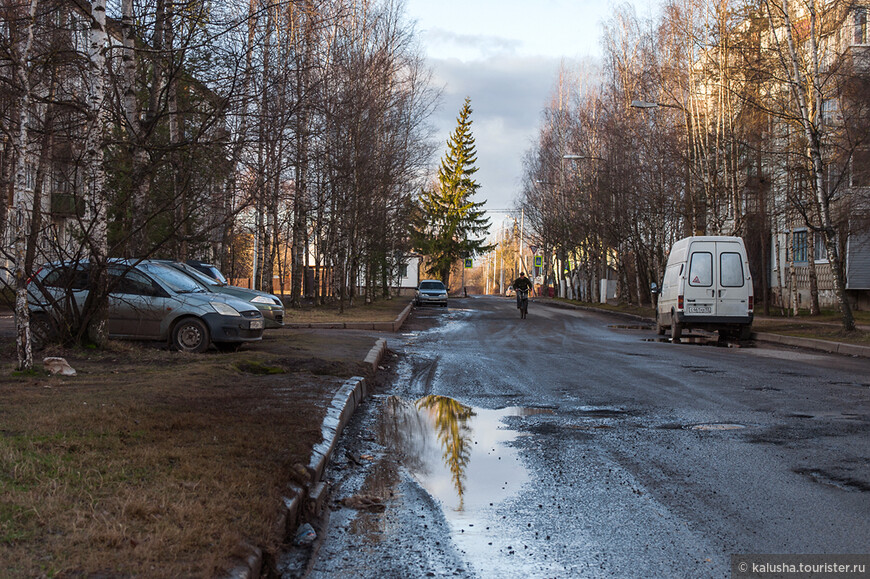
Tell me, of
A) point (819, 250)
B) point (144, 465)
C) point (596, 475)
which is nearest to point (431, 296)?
point (819, 250)

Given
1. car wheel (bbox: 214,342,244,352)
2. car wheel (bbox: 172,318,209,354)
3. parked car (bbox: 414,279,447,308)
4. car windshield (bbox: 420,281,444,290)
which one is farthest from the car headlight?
car windshield (bbox: 420,281,444,290)

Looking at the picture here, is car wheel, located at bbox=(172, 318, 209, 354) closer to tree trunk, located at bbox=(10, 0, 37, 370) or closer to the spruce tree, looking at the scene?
tree trunk, located at bbox=(10, 0, 37, 370)

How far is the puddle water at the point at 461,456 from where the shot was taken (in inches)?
191

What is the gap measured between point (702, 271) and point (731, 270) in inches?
26.6

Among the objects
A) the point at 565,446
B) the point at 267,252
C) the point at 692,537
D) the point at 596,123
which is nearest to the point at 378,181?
the point at 267,252

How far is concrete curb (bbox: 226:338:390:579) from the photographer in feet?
11.9

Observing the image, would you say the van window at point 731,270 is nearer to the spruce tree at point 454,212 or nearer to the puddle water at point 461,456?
the puddle water at point 461,456

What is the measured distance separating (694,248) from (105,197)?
13995mm

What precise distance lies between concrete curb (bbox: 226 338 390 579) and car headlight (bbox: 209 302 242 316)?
429cm

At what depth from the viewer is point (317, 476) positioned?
5.49 metres

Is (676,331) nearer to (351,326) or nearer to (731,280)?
(731,280)

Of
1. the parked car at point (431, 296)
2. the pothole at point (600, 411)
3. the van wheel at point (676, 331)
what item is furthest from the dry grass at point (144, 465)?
the parked car at point (431, 296)

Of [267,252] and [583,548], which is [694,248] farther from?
[583,548]

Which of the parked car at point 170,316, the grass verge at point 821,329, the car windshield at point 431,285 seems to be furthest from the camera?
the car windshield at point 431,285
